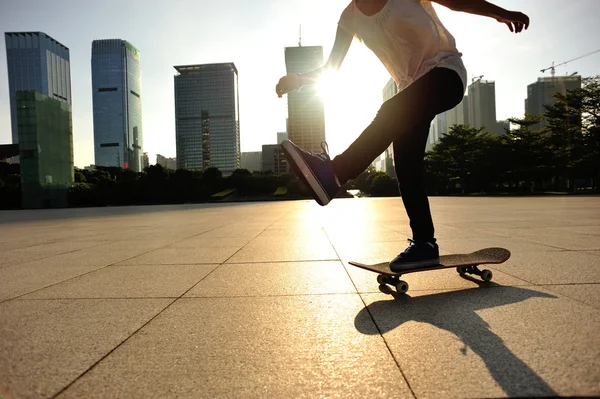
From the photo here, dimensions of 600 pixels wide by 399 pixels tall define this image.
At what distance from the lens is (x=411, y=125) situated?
7.69 feet

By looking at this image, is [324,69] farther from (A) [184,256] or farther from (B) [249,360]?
(A) [184,256]

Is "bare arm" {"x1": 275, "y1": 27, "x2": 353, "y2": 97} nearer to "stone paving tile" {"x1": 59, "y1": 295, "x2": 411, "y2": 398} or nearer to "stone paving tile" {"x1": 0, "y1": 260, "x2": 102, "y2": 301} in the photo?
"stone paving tile" {"x1": 59, "y1": 295, "x2": 411, "y2": 398}

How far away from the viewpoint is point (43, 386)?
1197mm

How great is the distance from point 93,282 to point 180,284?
2.41 ft

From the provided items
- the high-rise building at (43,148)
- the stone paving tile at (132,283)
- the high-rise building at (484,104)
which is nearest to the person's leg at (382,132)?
the stone paving tile at (132,283)

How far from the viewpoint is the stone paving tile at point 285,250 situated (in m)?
3.96

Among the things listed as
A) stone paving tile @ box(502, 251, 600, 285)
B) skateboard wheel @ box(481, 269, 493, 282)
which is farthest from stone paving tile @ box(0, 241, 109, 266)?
stone paving tile @ box(502, 251, 600, 285)

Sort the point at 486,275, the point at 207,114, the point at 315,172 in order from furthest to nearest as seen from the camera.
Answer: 1. the point at 207,114
2. the point at 486,275
3. the point at 315,172

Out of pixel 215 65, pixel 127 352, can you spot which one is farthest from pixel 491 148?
pixel 215 65

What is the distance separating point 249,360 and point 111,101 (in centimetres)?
20067

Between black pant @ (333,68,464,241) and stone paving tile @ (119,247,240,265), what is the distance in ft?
6.83

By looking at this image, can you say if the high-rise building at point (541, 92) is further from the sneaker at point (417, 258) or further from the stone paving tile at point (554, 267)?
the sneaker at point (417, 258)

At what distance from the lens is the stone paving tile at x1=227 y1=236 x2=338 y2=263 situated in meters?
3.96

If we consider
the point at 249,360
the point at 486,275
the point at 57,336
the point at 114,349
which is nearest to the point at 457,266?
the point at 486,275
